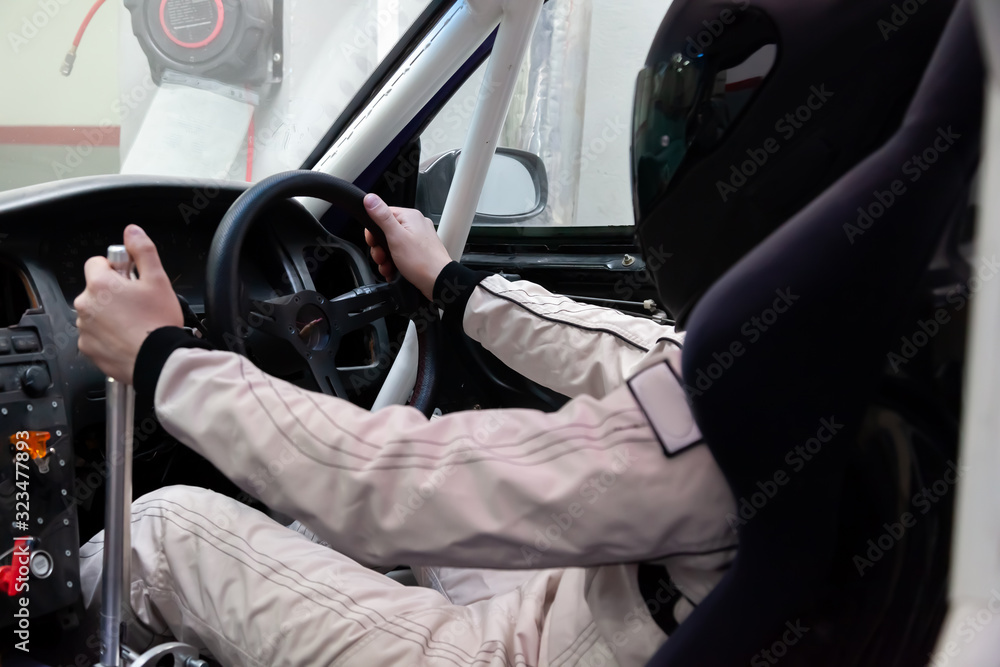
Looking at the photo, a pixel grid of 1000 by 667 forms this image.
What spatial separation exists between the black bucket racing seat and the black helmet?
2.5 inches

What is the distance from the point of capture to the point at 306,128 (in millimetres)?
1800

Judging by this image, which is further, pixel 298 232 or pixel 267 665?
pixel 298 232

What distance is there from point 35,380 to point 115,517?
26 centimetres

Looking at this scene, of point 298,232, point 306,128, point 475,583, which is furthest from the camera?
point 306,128

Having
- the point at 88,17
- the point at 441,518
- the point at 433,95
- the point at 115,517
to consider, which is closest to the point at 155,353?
the point at 115,517

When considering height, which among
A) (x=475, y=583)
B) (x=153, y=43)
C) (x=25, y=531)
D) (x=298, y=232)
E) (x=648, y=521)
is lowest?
(x=475, y=583)

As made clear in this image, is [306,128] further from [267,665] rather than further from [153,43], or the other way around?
[267,665]

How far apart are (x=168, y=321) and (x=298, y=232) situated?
0.60m

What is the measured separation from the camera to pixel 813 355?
54 centimetres

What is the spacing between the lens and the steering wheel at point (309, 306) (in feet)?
3.15

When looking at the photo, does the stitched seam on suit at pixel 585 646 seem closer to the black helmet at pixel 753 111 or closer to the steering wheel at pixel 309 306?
the black helmet at pixel 753 111

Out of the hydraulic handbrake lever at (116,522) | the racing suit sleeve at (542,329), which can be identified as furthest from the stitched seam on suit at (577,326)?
the hydraulic handbrake lever at (116,522)

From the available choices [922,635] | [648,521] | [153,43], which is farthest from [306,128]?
[922,635]

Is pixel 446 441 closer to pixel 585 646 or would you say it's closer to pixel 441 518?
pixel 441 518
